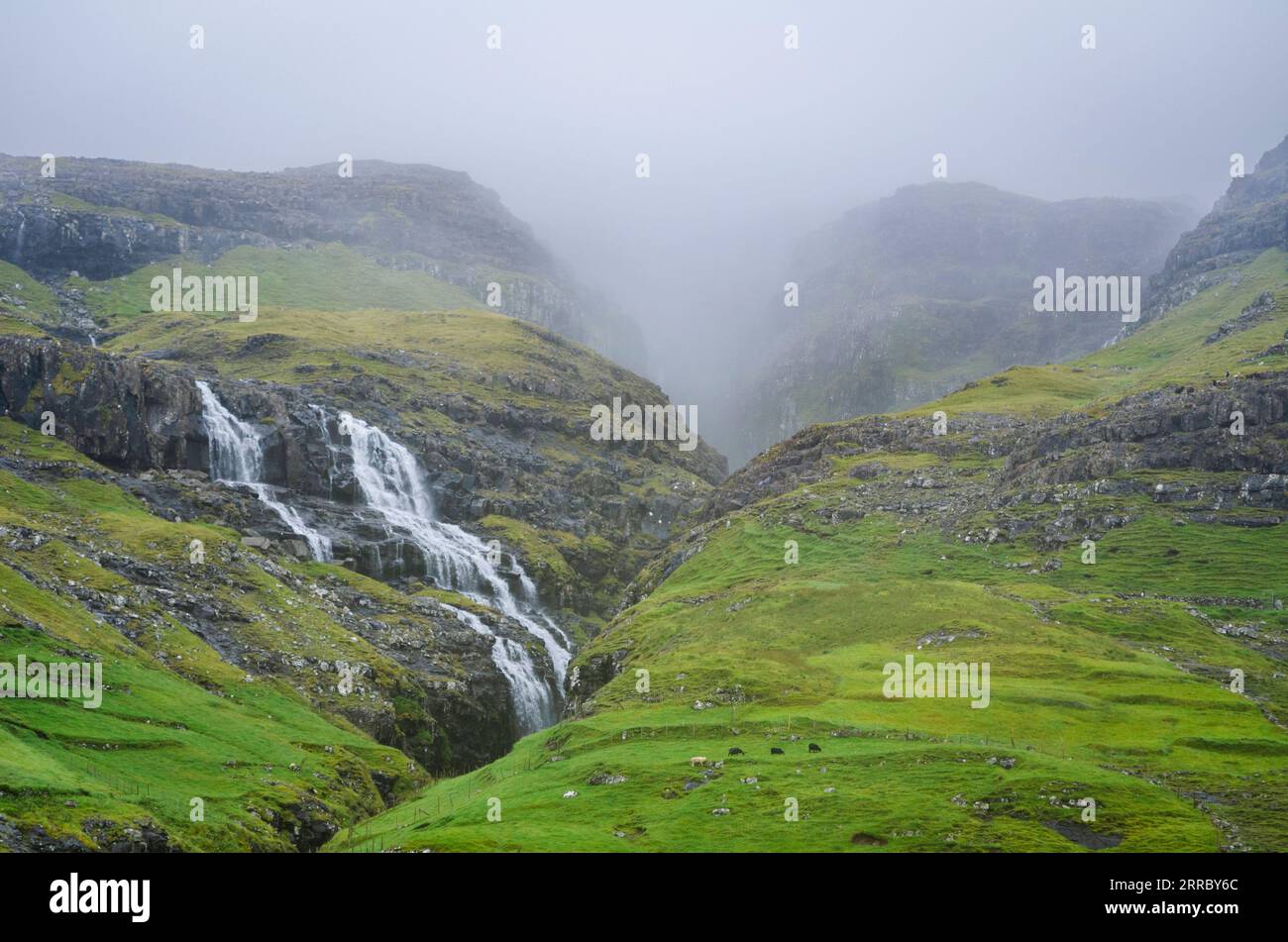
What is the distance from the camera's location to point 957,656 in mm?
78750

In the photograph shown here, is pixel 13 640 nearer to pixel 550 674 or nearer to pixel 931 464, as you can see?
pixel 550 674

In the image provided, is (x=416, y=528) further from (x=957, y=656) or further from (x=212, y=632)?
(x=957, y=656)

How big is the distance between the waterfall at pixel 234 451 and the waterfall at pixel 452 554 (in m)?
14.7

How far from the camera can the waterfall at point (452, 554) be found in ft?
377

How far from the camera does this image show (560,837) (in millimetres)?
44219

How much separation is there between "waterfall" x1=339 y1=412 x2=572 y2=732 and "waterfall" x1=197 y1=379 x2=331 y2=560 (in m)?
14.7

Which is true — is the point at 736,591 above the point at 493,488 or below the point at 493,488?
below

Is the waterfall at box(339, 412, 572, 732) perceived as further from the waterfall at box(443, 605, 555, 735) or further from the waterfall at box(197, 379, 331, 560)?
the waterfall at box(197, 379, 331, 560)

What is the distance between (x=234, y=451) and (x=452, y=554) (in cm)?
3771
